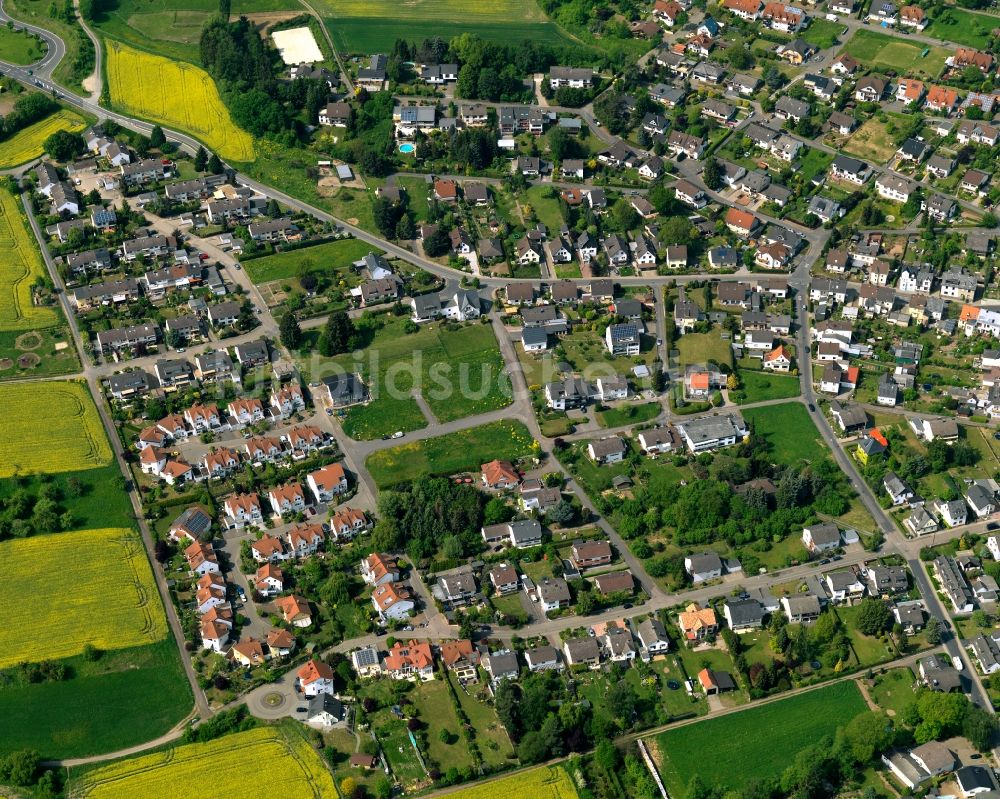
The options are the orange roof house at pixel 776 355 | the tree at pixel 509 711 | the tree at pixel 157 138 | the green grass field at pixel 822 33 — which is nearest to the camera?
the tree at pixel 509 711

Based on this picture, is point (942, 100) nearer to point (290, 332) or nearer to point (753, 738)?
point (290, 332)

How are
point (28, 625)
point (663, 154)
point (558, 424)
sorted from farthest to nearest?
point (663, 154)
point (558, 424)
point (28, 625)

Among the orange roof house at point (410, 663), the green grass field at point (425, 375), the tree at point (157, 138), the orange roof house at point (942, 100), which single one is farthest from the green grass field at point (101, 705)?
the orange roof house at point (942, 100)

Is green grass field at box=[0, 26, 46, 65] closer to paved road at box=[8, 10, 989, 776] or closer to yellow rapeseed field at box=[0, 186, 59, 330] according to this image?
paved road at box=[8, 10, 989, 776]

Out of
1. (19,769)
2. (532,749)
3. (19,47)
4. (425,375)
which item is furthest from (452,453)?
(19,47)

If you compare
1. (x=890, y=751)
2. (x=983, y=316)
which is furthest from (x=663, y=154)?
(x=890, y=751)

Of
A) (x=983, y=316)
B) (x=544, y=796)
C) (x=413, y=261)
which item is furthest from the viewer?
(x=413, y=261)

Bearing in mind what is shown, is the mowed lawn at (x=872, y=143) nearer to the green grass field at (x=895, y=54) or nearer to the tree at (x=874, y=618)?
the green grass field at (x=895, y=54)

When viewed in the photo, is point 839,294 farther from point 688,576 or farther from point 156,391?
point 156,391
